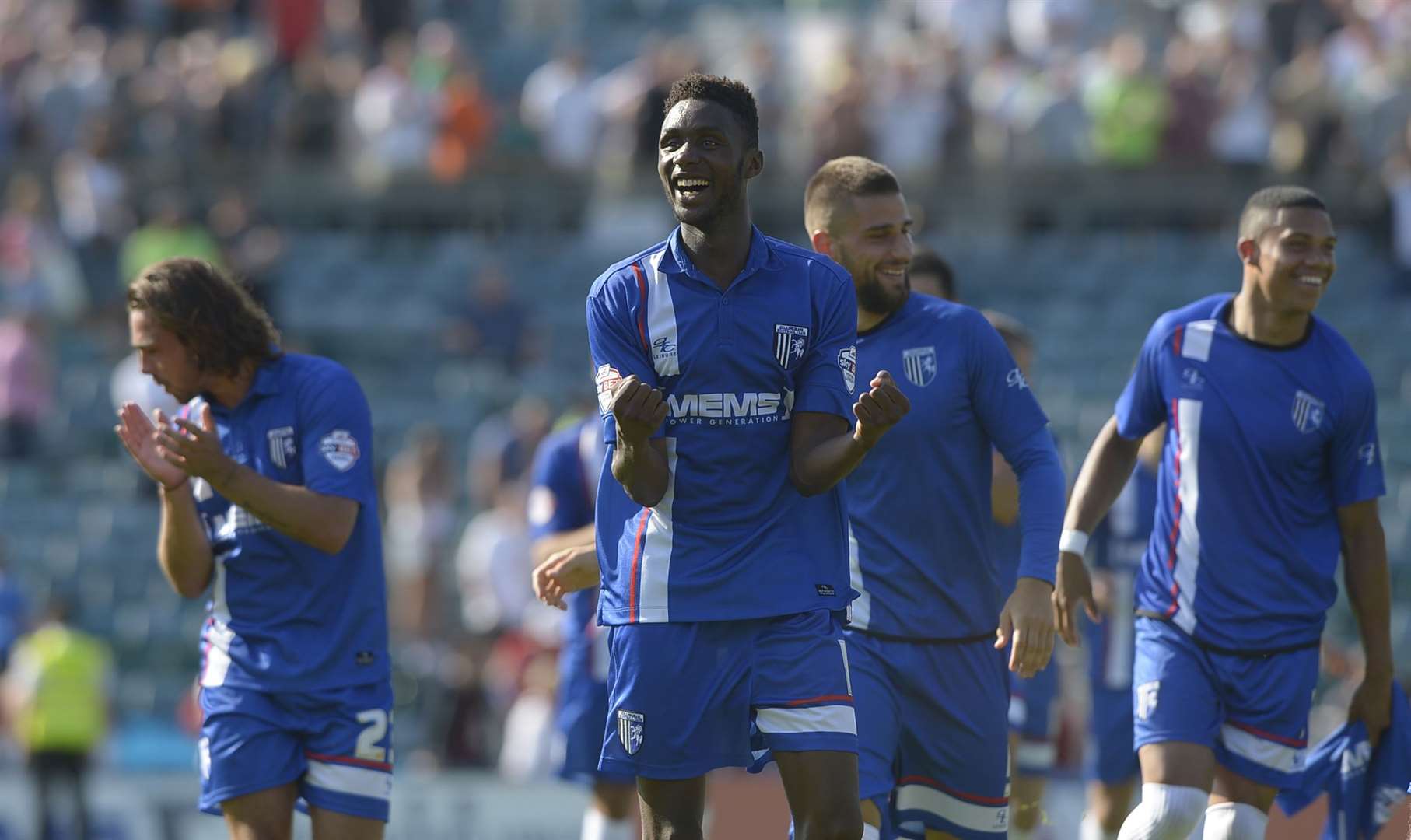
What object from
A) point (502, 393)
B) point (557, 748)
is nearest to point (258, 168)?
point (502, 393)

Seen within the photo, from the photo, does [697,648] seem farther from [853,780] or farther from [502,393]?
[502,393]

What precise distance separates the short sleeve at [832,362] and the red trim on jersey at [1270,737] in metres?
2.28

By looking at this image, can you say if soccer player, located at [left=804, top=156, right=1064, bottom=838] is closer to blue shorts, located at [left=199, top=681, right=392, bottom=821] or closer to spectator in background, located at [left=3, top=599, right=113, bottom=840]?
blue shorts, located at [left=199, top=681, right=392, bottom=821]

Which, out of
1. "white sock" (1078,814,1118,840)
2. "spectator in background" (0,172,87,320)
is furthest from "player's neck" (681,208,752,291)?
"spectator in background" (0,172,87,320)

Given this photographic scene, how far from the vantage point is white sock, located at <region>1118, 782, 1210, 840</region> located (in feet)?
24.1

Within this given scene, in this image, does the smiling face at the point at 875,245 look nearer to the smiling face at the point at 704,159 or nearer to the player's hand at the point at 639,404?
the smiling face at the point at 704,159

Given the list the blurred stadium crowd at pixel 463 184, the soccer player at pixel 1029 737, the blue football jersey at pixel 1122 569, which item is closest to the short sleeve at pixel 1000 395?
the soccer player at pixel 1029 737

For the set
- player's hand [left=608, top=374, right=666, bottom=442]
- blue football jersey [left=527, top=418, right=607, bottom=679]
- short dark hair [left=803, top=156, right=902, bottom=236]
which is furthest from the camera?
blue football jersey [left=527, top=418, right=607, bottom=679]

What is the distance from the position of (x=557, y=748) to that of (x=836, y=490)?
12.4 ft

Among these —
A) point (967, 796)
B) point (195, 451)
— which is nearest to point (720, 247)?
point (195, 451)

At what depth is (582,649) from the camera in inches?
370

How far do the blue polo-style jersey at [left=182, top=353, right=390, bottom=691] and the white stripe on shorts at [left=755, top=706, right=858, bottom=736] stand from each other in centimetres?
177

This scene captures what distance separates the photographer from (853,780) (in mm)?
6031

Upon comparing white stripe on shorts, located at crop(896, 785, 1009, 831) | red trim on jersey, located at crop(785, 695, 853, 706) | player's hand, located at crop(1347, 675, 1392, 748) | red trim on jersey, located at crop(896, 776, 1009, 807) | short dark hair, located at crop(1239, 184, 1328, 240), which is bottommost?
white stripe on shorts, located at crop(896, 785, 1009, 831)
